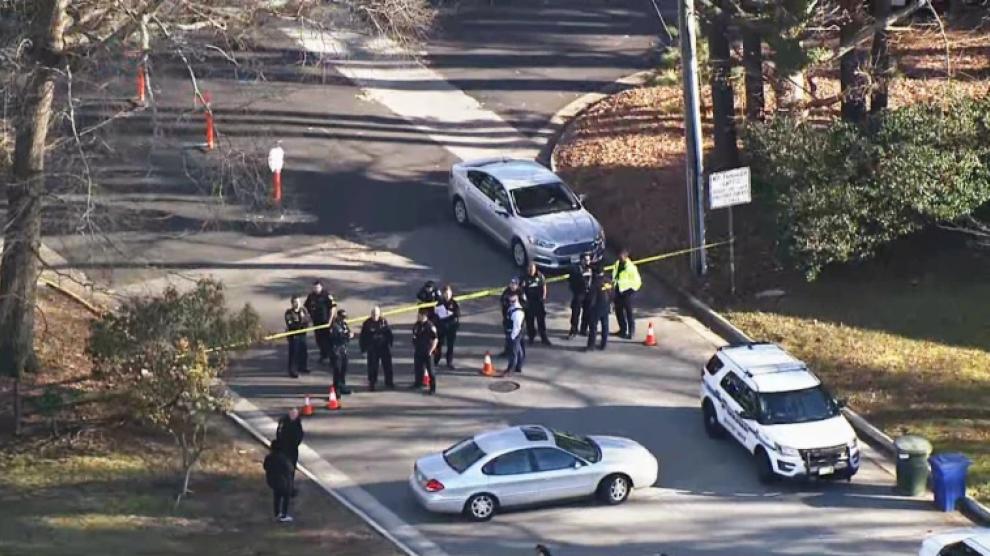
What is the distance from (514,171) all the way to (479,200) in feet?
Answer: 2.79

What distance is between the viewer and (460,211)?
3191 cm

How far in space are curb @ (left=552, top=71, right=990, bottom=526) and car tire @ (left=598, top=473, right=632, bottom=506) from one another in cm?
405

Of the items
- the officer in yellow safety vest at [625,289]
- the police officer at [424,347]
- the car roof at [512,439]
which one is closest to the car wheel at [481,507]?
the car roof at [512,439]

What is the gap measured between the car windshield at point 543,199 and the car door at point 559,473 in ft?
29.3

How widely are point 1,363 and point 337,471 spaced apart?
594 centimetres

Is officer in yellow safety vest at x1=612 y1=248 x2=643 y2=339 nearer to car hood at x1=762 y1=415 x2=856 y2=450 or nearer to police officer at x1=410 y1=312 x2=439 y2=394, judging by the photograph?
police officer at x1=410 y1=312 x2=439 y2=394

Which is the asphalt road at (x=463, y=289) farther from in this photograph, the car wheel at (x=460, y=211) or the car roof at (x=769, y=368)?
the car roof at (x=769, y=368)

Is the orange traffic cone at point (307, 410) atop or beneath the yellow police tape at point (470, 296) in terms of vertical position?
beneath

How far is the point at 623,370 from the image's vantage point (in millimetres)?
26125

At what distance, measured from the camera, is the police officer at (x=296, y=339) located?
25.3m

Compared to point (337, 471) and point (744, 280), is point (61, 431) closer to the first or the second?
point (337, 471)

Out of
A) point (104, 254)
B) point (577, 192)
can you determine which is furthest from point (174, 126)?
point (577, 192)

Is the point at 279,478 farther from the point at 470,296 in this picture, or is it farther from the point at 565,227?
the point at 565,227

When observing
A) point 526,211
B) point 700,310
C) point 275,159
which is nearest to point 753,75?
point 526,211
